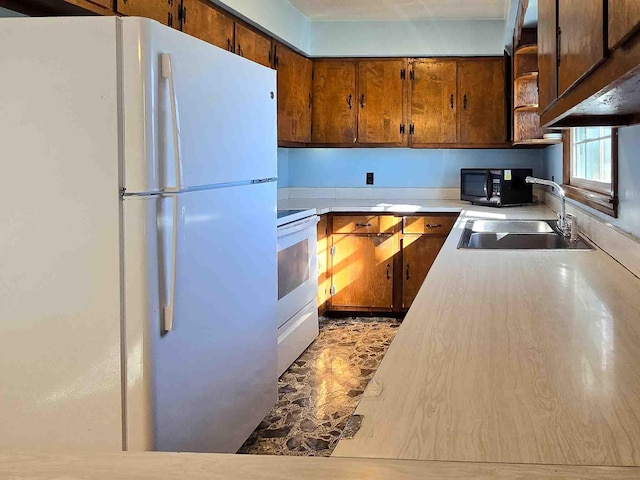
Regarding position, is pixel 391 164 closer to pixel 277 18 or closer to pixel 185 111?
pixel 277 18

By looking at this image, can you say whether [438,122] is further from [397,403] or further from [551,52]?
[397,403]

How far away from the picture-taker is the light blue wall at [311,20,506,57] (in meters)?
4.72

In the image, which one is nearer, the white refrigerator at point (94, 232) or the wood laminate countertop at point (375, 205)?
the white refrigerator at point (94, 232)

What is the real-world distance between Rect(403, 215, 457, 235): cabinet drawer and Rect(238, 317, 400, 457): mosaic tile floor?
68cm

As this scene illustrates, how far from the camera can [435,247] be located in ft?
14.8

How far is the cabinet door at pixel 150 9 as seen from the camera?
7.66ft

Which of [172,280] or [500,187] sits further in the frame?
[500,187]

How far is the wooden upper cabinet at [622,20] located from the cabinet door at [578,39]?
0.06m

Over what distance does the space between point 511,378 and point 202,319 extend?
3.85 ft

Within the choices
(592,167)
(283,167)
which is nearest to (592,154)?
(592,167)

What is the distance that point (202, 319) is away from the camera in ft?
6.58

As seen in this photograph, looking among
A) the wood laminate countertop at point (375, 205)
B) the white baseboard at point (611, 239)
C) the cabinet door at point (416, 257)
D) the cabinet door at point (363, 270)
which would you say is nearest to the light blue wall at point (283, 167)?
the wood laminate countertop at point (375, 205)

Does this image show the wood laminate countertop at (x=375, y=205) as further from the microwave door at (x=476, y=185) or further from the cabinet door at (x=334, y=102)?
the cabinet door at (x=334, y=102)

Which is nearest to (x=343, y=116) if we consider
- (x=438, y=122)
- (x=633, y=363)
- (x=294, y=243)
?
(x=438, y=122)
